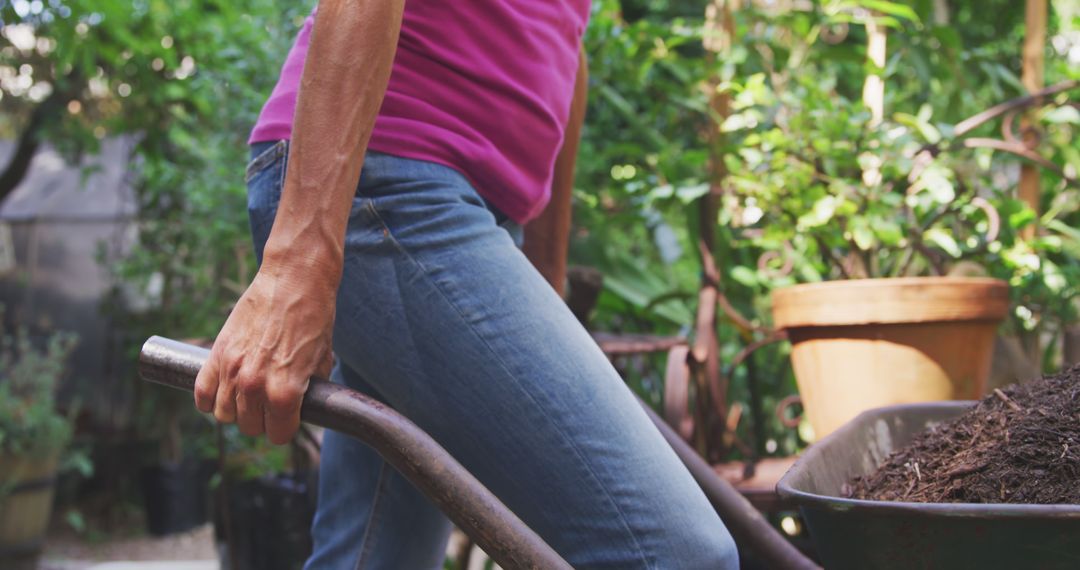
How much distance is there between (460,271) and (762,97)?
1.39 meters

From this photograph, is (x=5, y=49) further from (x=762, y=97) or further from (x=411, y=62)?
(x=411, y=62)

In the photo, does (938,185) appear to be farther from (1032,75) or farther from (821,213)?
(1032,75)

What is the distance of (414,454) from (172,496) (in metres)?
5.00

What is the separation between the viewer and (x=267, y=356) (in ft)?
2.61

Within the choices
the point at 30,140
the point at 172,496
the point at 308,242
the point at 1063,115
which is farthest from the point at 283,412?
the point at 30,140

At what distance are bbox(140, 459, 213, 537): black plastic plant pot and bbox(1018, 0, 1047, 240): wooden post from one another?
4266 millimetres

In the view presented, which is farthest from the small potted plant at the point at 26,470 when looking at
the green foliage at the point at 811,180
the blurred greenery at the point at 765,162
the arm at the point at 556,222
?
the arm at the point at 556,222

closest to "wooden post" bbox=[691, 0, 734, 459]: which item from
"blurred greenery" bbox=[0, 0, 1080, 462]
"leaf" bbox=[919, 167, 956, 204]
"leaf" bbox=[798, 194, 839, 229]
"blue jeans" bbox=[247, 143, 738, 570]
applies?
"blurred greenery" bbox=[0, 0, 1080, 462]

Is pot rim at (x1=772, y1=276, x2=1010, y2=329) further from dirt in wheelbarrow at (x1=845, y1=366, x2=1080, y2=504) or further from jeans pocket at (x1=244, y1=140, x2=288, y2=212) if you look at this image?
jeans pocket at (x1=244, y1=140, x2=288, y2=212)

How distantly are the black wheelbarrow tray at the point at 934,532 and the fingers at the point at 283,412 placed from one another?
0.39 metres

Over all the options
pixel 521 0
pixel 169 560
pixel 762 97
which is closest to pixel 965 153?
pixel 762 97

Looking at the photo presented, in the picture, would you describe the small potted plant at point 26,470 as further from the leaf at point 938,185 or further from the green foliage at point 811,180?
the leaf at point 938,185

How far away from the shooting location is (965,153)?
2301mm

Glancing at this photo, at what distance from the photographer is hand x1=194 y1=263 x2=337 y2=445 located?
2.61ft
